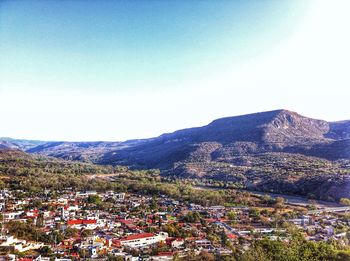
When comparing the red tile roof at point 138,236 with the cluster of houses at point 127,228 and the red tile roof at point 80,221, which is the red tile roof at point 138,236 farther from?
the red tile roof at point 80,221

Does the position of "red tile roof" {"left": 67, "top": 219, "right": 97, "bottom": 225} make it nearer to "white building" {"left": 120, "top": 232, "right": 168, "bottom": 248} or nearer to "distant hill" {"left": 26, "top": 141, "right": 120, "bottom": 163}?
"white building" {"left": 120, "top": 232, "right": 168, "bottom": 248}

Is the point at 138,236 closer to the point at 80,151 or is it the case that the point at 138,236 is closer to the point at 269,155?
the point at 269,155

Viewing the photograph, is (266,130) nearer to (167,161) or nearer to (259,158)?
(259,158)

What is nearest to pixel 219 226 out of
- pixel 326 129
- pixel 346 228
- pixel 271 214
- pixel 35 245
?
pixel 271 214

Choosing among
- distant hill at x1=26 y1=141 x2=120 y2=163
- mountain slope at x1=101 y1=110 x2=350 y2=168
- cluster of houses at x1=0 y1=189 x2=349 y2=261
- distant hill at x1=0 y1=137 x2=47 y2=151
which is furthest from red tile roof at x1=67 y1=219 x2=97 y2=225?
distant hill at x1=0 y1=137 x2=47 y2=151

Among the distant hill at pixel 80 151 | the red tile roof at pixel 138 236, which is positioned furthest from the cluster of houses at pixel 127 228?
the distant hill at pixel 80 151

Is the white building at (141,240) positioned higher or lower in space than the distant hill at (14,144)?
lower

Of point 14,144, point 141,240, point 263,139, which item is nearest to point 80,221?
point 141,240
